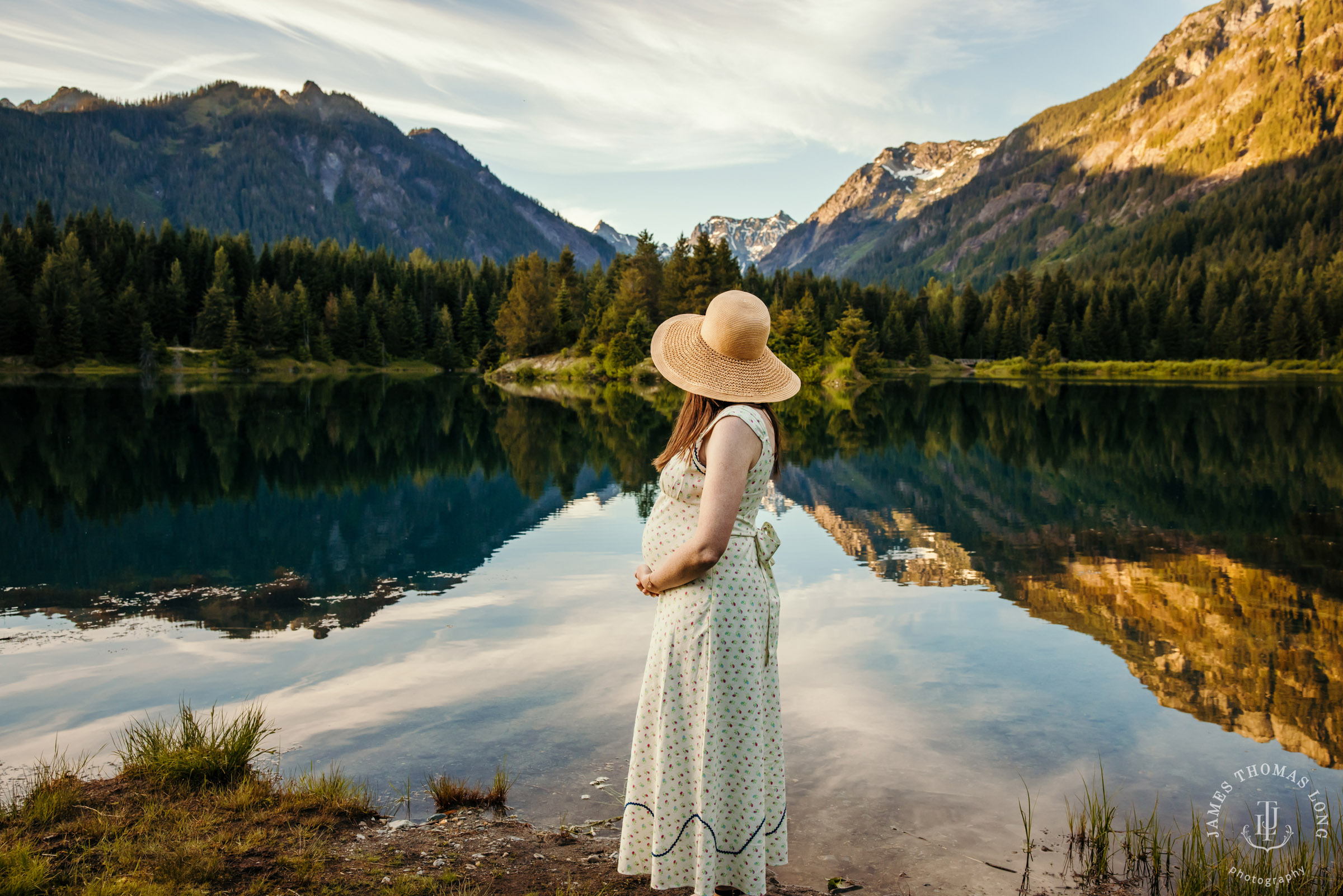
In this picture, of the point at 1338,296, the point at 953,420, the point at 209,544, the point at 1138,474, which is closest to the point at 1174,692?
the point at 209,544

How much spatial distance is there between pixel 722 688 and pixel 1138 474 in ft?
78.0

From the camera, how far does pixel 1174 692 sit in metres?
8.54

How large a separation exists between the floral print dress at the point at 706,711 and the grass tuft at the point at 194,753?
11.0 feet

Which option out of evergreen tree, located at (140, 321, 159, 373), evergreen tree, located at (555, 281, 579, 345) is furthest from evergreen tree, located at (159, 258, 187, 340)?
evergreen tree, located at (555, 281, 579, 345)

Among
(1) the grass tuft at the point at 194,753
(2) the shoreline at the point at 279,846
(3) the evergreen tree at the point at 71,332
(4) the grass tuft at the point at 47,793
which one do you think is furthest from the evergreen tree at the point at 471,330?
(2) the shoreline at the point at 279,846

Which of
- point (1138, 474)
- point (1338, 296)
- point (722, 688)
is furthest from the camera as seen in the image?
point (1338, 296)

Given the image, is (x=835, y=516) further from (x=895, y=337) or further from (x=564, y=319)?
(x=895, y=337)

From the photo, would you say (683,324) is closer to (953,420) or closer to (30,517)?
(30,517)

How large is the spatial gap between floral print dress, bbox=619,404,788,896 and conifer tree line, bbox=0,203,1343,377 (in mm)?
75772

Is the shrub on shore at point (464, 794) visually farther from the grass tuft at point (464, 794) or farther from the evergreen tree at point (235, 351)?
the evergreen tree at point (235, 351)

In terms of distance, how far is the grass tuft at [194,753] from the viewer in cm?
585

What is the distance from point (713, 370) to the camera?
4.20 metres

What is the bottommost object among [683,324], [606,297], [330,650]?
[330,650]

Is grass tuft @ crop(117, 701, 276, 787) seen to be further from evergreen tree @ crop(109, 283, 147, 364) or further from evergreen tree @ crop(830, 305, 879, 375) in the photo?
evergreen tree @ crop(109, 283, 147, 364)
